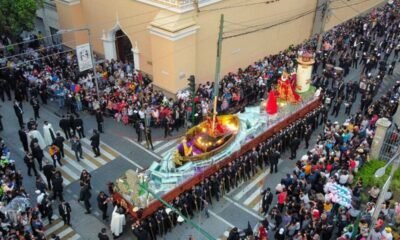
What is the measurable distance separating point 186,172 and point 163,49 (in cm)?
881

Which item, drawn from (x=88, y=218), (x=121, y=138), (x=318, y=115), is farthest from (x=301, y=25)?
(x=88, y=218)

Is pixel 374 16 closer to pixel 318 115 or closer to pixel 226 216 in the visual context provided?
pixel 318 115

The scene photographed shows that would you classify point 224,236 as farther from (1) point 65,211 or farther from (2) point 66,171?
(2) point 66,171

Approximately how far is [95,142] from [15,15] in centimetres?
1133

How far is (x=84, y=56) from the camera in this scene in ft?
72.2

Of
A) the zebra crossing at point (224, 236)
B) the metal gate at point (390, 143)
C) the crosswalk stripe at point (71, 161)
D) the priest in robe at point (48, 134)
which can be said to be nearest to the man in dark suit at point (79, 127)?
the priest in robe at point (48, 134)

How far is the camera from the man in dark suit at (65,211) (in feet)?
51.7

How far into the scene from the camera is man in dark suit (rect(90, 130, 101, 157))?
19531 millimetres

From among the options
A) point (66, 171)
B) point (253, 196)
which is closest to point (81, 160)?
point (66, 171)

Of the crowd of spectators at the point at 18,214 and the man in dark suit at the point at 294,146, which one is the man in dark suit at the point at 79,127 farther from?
the man in dark suit at the point at 294,146

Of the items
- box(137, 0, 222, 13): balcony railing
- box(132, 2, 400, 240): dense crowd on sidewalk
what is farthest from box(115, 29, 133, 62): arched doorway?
box(132, 2, 400, 240): dense crowd on sidewalk

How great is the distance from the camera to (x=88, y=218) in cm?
1684

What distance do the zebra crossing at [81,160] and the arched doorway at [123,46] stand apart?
9.10 meters

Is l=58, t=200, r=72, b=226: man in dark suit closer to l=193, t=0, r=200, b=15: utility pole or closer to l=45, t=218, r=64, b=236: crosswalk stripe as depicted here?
l=45, t=218, r=64, b=236: crosswalk stripe
